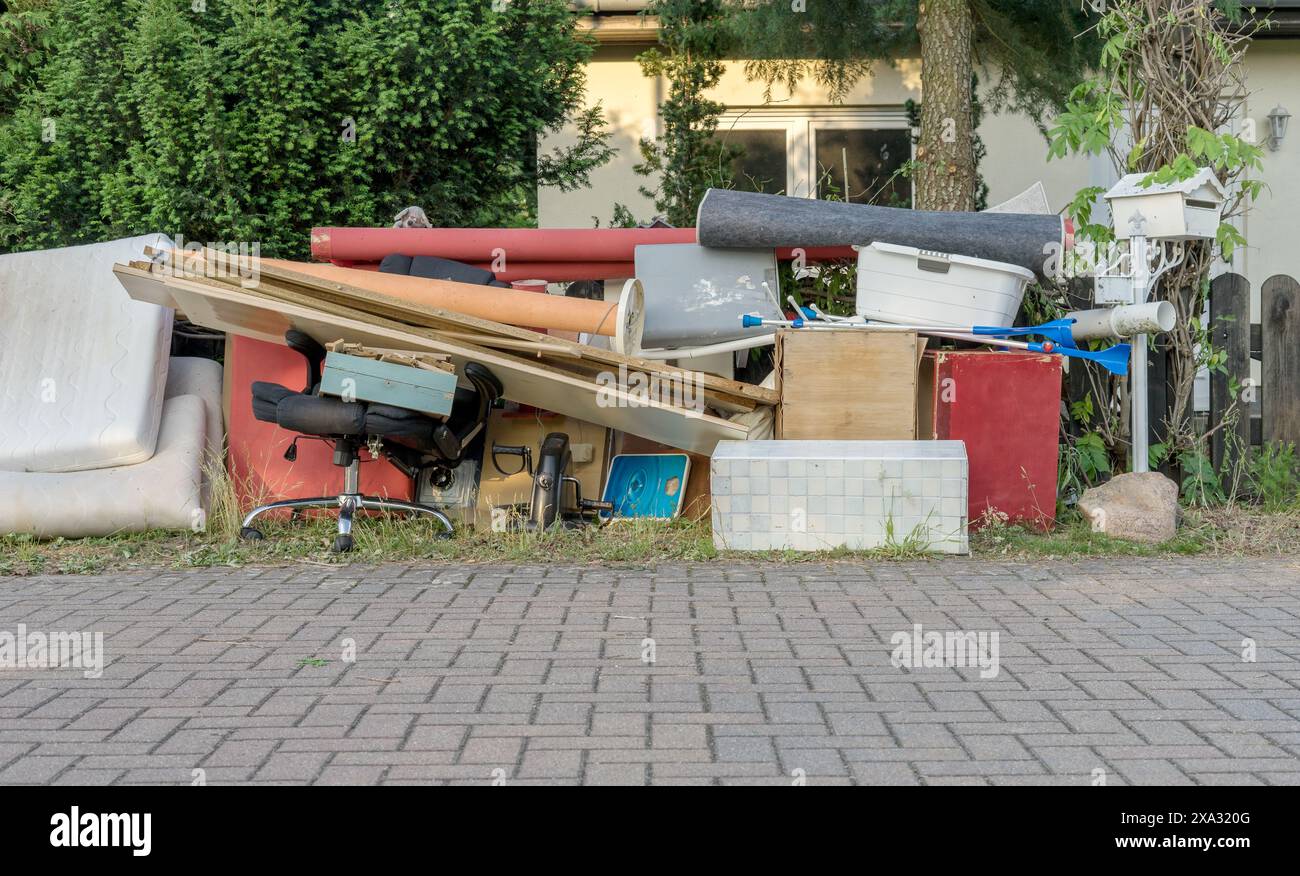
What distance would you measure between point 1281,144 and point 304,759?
38.5 ft

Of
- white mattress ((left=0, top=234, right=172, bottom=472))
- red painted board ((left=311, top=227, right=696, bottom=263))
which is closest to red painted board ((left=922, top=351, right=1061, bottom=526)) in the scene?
red painted board ((left=311, top=227, right=696, bottom=263))

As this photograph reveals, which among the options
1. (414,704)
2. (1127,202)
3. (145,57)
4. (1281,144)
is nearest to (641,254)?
(1127,202)

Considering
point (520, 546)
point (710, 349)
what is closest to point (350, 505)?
point (520, 546)

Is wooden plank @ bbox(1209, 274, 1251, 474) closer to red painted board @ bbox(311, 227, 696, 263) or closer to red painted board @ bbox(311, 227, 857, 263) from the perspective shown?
red painted board @ bbox(311, 227, 857, 263)

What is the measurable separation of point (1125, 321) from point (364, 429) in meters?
3.77

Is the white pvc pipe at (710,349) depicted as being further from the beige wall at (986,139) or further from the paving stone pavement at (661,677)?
the beige wall at (986,139)

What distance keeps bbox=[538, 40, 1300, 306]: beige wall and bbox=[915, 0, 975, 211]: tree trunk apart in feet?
12.3

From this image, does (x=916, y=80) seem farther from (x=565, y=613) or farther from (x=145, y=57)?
(x=565, y=613)

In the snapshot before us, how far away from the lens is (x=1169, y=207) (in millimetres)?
6547

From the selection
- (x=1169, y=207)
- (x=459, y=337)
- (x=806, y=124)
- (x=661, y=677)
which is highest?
(x=806, y=124)

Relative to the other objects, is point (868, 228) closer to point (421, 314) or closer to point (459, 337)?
point (459, 337)

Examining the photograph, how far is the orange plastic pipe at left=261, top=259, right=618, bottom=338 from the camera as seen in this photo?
21.2ft

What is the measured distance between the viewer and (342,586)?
5.50 metres

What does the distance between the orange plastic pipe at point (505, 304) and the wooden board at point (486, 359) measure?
30 cm
